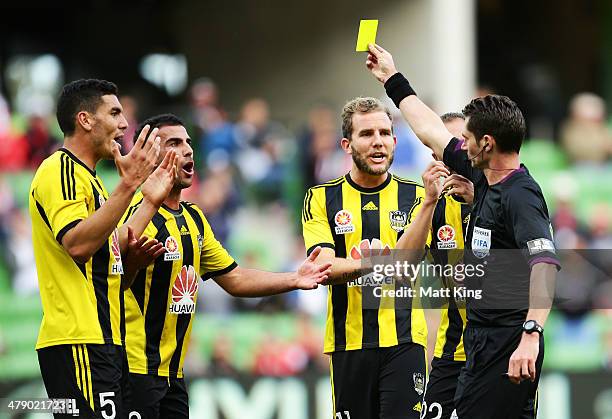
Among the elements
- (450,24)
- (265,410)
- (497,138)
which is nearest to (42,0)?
(450,24)

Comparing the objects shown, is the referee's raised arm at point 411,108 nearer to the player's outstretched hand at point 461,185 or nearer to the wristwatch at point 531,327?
the player's outstretched hand at point 461,185

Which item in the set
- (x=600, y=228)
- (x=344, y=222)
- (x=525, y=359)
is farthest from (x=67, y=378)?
(x=600, y=228)

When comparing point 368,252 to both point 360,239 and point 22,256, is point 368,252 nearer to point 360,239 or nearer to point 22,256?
point 360,239

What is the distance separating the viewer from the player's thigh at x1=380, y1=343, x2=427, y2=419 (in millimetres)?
8836

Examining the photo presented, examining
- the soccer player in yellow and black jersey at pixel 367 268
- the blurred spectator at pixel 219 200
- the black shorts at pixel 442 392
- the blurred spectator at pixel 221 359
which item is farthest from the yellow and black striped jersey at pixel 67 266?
the blurred spectator at pixel 219 200

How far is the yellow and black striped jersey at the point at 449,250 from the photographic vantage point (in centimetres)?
905

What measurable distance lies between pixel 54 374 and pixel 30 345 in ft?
19.9

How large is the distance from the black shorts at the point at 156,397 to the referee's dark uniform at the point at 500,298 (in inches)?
84.0

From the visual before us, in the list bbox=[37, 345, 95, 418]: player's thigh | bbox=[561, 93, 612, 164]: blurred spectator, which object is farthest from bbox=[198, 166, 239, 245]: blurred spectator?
bbox=[37, 345, 95, 418]: player's thigh

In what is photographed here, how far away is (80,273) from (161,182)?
0.84 m

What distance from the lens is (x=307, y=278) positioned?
28.9 ft

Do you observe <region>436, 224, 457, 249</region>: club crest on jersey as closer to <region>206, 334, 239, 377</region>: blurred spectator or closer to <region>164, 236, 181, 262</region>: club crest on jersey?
<region>164, 236, 181, 262</region>: club crest on jersey

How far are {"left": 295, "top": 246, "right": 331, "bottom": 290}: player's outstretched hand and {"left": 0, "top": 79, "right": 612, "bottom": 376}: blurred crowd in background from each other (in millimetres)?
4567

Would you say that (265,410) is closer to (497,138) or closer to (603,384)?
(603,384)
